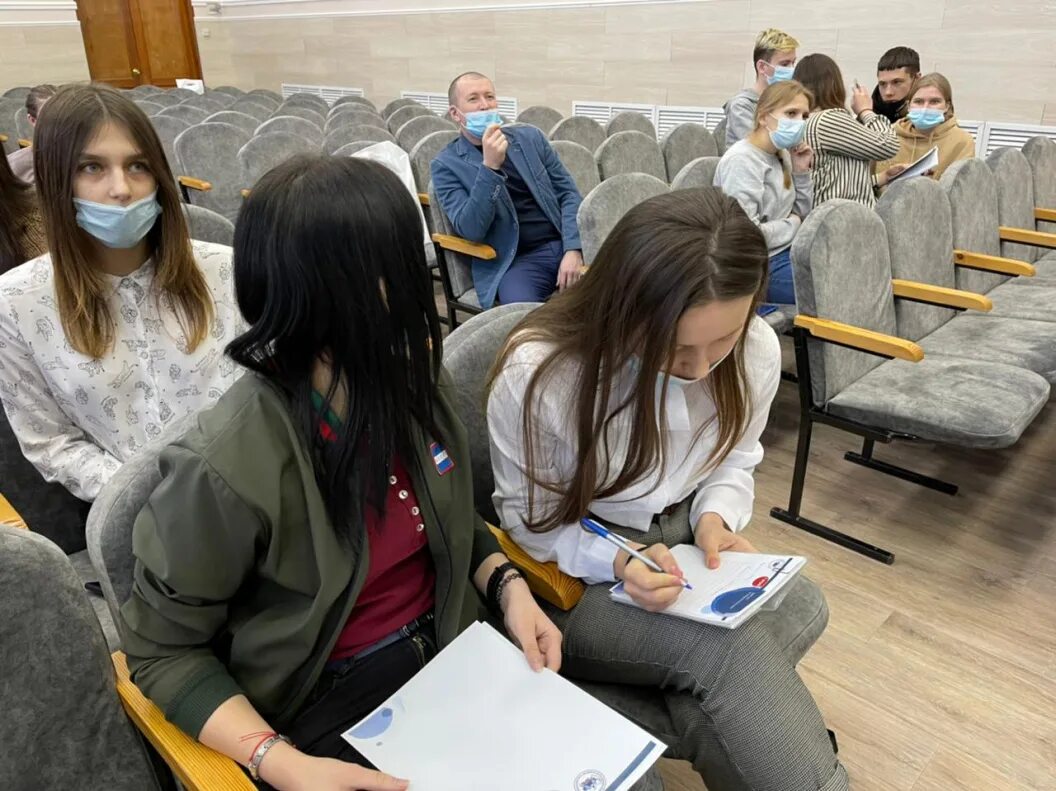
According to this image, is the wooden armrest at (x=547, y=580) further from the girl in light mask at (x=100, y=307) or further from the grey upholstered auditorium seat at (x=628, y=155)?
the grey upholstered auditorium seat at (x=628, y=155)

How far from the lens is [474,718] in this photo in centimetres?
94

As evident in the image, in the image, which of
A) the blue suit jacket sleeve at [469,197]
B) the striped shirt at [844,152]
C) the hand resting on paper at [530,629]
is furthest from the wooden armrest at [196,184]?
the hand resting on paper at [530,629]

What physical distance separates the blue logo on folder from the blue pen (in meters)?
0.26

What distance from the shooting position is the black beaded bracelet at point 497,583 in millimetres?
1157

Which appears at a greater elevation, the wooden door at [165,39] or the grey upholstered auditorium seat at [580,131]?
the wooden door at [165,39]

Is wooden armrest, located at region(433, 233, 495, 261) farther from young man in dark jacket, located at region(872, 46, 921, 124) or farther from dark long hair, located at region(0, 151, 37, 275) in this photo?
young man in dark jacket, located at region(872, 46, 921, 124)

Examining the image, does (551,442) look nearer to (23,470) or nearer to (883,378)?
(23,470)

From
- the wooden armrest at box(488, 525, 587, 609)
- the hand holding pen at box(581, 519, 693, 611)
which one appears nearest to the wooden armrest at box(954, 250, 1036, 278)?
the hand holding pen at box(581, 519, 693, 611)

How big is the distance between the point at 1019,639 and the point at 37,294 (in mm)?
2173

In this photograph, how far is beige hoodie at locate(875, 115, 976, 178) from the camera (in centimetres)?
357

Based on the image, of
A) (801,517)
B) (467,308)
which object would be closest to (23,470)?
(467,308)

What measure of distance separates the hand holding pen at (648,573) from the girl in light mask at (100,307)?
749 millimetres

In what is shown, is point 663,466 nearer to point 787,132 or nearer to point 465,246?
point 465,246

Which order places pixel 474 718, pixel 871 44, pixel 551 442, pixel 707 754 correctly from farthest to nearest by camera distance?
pixel 871 44, pixel 551 442, pixel 707 754, pixel 474 718
